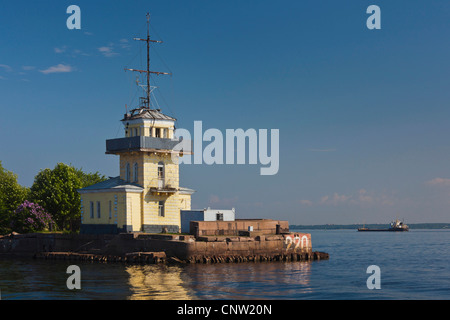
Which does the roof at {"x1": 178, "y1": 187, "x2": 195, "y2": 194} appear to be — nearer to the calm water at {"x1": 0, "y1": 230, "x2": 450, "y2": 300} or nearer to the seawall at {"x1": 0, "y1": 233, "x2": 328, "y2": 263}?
the seawall at {"x1": 0, "y1": 233, "x2": 328, "y2": 263}

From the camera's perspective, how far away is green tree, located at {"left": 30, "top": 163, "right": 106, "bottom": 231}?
7356 centimetres

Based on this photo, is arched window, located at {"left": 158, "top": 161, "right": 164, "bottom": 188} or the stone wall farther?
arched window, located at {"left": 158, "top": 161, "right": 164, "bottom": 188}

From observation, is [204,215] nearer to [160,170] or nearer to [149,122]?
[160,170]

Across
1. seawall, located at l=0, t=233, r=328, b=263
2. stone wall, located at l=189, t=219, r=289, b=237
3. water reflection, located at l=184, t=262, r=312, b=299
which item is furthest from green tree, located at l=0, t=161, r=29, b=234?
water reflection, located at l=184, t=262, r=312, b=299

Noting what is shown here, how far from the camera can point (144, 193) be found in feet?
195

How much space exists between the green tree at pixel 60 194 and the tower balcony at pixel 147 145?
1514 cm

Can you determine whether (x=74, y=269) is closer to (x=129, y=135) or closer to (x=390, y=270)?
(x=129, y=135)

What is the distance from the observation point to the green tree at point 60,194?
7356 cm

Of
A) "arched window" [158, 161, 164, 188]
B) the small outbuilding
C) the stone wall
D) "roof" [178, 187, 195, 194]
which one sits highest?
"arched window" [158, 161, 164, 188]

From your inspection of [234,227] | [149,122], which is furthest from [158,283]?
[149,122]

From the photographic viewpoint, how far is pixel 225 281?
39.1m

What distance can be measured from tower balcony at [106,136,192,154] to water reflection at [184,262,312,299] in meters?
14.8

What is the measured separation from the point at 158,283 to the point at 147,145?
22.7m
